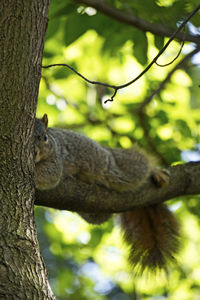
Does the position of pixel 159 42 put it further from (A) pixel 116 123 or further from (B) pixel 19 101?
(A) pixel 116 123

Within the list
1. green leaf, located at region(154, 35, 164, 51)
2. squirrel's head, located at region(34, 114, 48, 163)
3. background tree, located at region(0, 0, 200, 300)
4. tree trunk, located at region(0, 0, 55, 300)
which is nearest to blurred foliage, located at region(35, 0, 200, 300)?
background tree, located at region(0, 0, 200, 300)

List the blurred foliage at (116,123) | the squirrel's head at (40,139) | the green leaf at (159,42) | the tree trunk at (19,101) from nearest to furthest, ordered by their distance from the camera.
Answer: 1. the tree trunk at (19,101)
2. the green leaf at (159,42)
3. the squirrel's head at (40,139)
4. the blurred foliage at (116,123)

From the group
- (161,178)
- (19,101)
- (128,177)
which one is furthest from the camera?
(128,177)

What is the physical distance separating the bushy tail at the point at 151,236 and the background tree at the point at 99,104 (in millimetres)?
130

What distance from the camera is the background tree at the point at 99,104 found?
1.78 meters

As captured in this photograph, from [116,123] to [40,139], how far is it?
140 centimetres

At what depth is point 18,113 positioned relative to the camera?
181 cm

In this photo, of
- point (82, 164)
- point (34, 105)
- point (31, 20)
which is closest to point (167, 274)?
point (82, 164)

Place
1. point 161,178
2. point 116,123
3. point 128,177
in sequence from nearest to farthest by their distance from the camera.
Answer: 1. point 161,178
2. point 128,177
3. point 116,123

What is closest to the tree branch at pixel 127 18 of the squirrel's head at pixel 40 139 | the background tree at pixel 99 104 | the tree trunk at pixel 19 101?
the background tree at pixel 99 104

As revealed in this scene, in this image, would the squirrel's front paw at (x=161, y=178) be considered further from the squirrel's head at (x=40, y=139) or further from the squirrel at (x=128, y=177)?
the squirrel's head at (x=40, y=139)

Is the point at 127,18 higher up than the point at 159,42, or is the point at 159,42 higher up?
the point at 127,18

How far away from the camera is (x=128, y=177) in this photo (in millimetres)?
3189

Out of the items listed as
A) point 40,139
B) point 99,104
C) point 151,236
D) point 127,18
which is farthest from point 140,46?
point 151,236
